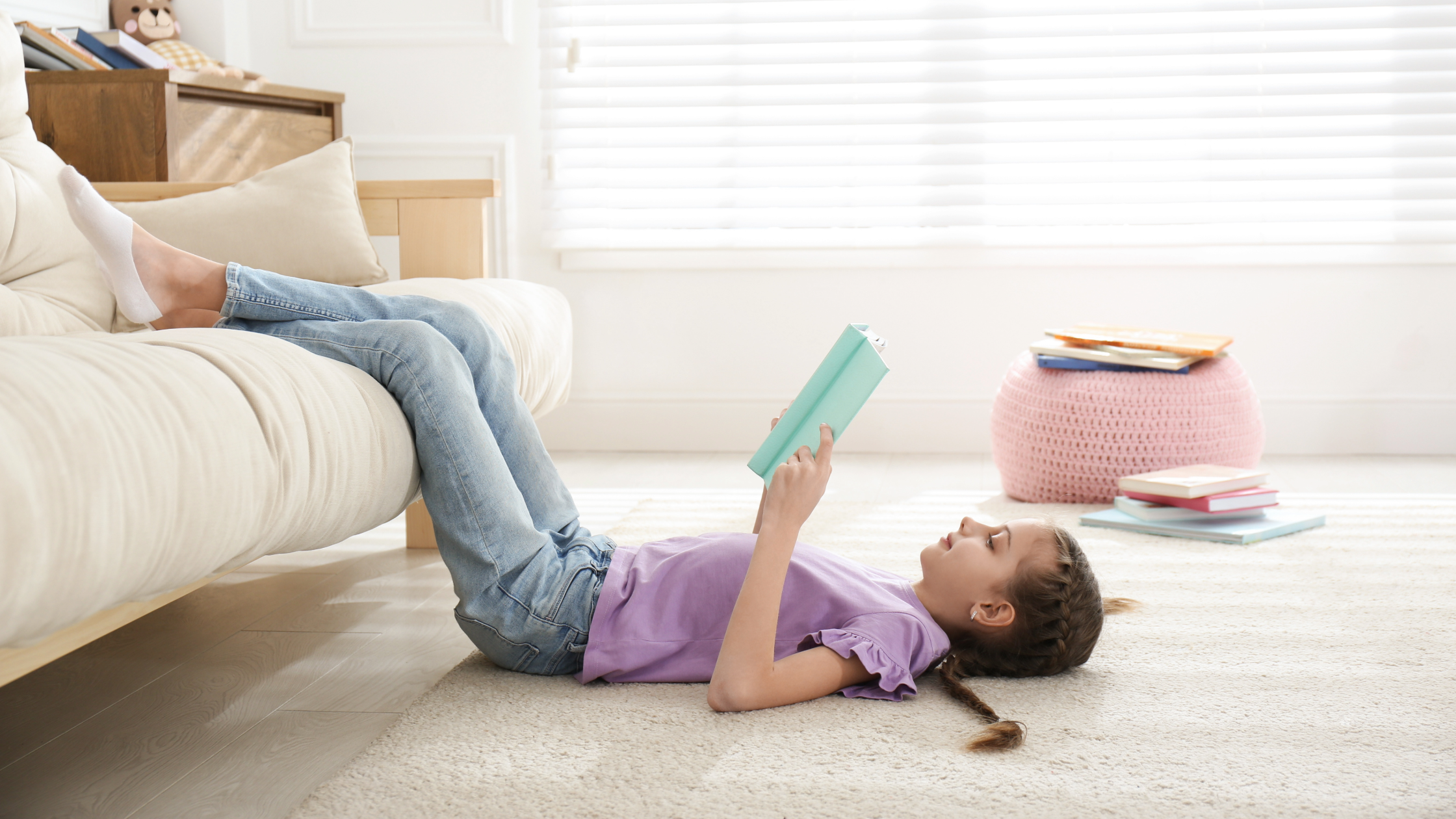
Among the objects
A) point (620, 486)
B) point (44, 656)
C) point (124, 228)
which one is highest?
point (124, 228)

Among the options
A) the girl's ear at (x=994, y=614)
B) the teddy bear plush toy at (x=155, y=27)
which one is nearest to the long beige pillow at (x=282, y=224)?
the teddy bear plush toy at (x=155, y=27)

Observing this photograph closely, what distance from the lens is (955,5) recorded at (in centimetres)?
298

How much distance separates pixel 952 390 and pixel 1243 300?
766 mm

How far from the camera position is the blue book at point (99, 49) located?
99.5 inches

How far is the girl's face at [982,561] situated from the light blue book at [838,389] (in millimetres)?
198

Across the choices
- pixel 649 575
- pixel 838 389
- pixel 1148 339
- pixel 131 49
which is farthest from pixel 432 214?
pixel 1148 339

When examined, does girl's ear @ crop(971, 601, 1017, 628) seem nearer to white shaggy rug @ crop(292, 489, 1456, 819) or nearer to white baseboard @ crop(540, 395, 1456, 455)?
white shaggy rug @ crop(292, 489, 1456, 819)

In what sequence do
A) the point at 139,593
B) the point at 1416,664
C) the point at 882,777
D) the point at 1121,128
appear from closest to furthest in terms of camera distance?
1. the point at 139,593
2. the point at 882,777
3. the point at 1416,664
4. the point at 1121,128

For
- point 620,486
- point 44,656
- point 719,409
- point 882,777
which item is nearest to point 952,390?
point 719,409

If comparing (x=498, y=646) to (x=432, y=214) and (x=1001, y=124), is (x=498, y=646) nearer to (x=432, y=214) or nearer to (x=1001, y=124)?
(x=432, y=214)

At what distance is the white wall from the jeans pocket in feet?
6.15

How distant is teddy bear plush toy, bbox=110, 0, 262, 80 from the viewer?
286cm

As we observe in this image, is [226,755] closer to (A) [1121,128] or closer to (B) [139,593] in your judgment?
(B) [139,593]

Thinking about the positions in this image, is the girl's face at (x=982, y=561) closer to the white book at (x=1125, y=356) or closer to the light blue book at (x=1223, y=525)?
the light blue book at (x=1223, y=525)
